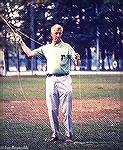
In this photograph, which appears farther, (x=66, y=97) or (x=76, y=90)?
(x=76, y=90)

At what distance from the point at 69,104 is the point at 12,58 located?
226 feet

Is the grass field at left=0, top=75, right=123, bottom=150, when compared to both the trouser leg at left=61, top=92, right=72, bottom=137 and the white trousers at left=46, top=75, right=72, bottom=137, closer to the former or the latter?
the trouser leg at left=61, top=92, right=72, bottom=137

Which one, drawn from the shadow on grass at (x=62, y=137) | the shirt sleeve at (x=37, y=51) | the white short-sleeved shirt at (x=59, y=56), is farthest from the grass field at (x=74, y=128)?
the shirt sleeve at (x=37, y=51)

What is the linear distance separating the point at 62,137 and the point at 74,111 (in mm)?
4802

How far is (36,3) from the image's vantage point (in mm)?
39594

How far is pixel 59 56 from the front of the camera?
7707 mm

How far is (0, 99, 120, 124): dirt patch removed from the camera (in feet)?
37.3

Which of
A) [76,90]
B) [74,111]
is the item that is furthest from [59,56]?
[76,90]

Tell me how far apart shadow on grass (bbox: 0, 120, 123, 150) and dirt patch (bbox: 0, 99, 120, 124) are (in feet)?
3.00

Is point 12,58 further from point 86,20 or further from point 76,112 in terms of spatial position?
point 76,112

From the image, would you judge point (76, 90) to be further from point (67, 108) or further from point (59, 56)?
point (59, 56)

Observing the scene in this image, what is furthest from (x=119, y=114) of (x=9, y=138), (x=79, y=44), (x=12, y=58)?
(x=12, y=58)

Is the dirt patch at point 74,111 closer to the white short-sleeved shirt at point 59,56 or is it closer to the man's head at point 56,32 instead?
the white short-sleeved shirt at point 59,56

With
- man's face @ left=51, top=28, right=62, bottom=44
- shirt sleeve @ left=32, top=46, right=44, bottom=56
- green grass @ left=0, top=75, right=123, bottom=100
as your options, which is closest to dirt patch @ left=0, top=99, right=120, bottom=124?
green grass @ left=0, top=75, right=123, bottom=100
